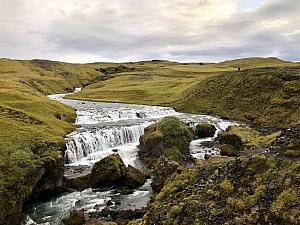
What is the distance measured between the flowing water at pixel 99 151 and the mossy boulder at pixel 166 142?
1677 millimetres

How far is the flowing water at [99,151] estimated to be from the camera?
35.0m

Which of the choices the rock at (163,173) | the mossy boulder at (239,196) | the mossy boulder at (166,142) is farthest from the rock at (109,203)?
the mossy boulder at (166,142)

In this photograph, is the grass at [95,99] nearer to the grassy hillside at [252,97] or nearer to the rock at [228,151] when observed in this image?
the grassy hillside at [252,97]

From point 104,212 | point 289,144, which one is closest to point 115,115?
point 104,212

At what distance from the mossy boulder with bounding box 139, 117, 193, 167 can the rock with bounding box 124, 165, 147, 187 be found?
287 inches

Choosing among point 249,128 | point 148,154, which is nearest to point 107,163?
point 148,154

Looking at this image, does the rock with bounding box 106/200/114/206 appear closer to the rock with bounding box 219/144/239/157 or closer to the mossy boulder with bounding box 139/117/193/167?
the mossy boulder with bounding box 139/117/193/167

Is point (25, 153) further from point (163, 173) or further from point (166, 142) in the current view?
point (166, 142)

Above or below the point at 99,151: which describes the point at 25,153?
above

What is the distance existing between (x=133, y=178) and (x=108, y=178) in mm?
2770

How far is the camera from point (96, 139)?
187 ft

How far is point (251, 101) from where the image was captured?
8650cm

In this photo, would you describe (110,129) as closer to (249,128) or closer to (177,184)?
(249,128)

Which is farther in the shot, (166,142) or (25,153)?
(166,142)
